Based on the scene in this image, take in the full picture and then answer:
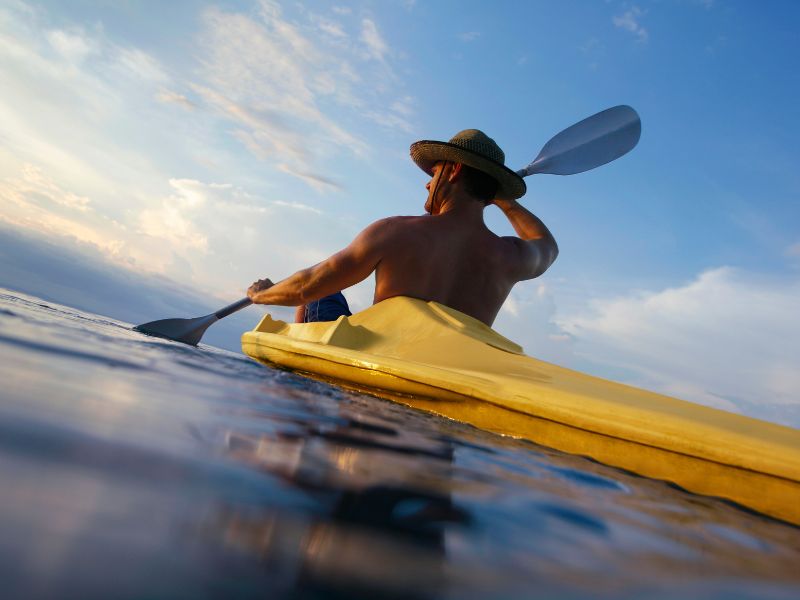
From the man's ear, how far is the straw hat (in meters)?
0.03

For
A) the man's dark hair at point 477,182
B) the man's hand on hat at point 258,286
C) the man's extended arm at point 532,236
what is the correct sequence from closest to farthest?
1. the man's dark hair at point 477,182
2. the man's extended arm at point 532,236
3. the man's hand on hat at point 258,286

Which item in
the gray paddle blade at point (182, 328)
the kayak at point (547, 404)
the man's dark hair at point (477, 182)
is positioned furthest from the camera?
the gray paddle blade at point (182, 328)

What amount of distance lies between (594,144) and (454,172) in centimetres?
244

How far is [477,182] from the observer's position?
11.8ft

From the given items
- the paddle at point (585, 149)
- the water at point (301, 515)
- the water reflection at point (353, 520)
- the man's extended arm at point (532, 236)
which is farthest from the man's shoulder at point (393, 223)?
the paddle at point (585, 149)

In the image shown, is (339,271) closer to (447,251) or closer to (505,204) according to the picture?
(447,251)

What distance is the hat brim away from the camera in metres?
3.47

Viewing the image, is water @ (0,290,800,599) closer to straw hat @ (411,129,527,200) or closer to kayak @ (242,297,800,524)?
kayak @ (242,297,800,524)

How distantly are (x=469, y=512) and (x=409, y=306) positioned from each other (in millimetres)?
2248

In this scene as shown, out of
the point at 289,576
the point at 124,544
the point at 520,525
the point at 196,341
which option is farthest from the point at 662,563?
the point at 196,341

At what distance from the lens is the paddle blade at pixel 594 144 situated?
524cm

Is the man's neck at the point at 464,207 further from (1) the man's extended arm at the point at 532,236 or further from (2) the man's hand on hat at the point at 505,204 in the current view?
(2) the man's hand on hat at the point at 505,204

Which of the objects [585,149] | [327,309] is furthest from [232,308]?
[585,149]

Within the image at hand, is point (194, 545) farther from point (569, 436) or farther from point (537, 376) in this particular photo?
point (537, 376)
